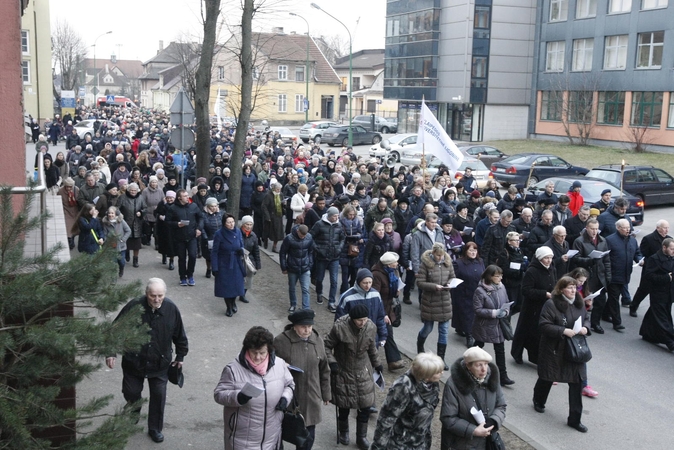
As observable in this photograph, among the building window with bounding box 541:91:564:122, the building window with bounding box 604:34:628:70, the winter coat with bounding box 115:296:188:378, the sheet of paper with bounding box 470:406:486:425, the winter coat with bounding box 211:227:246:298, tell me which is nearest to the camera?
the sheet of paper with bounding box 470:406:486:425

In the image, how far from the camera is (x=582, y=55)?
4853cm

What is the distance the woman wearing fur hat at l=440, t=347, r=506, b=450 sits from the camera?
5.90m

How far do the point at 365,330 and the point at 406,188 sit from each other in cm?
1131

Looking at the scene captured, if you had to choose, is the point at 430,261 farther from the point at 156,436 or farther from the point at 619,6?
the point at 619,6

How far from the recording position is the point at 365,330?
7.33 metres

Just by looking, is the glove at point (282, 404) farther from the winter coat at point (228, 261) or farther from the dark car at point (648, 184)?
the dark car at point (648, 184)

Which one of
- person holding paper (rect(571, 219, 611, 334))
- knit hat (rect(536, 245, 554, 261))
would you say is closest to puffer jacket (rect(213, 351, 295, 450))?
knit hat (rect(536, 245, 554, 261))

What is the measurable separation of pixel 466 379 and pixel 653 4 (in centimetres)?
4289

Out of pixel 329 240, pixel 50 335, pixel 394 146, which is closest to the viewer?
pixel 50 335

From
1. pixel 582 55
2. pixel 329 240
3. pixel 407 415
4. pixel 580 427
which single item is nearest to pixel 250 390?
pixel 407 415

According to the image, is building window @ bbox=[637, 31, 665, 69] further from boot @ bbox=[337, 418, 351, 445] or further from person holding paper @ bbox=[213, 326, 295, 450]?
person holding paper @ bbox=[213, 326, 295, 450]

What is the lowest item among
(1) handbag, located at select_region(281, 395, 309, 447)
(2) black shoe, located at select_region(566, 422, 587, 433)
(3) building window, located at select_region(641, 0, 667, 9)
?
(2) black shoe, located at select_region(566, 422, 587, 433)

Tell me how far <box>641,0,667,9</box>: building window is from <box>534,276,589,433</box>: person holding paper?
39132 millimetres

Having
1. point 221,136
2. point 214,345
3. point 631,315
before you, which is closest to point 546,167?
point 221,136
